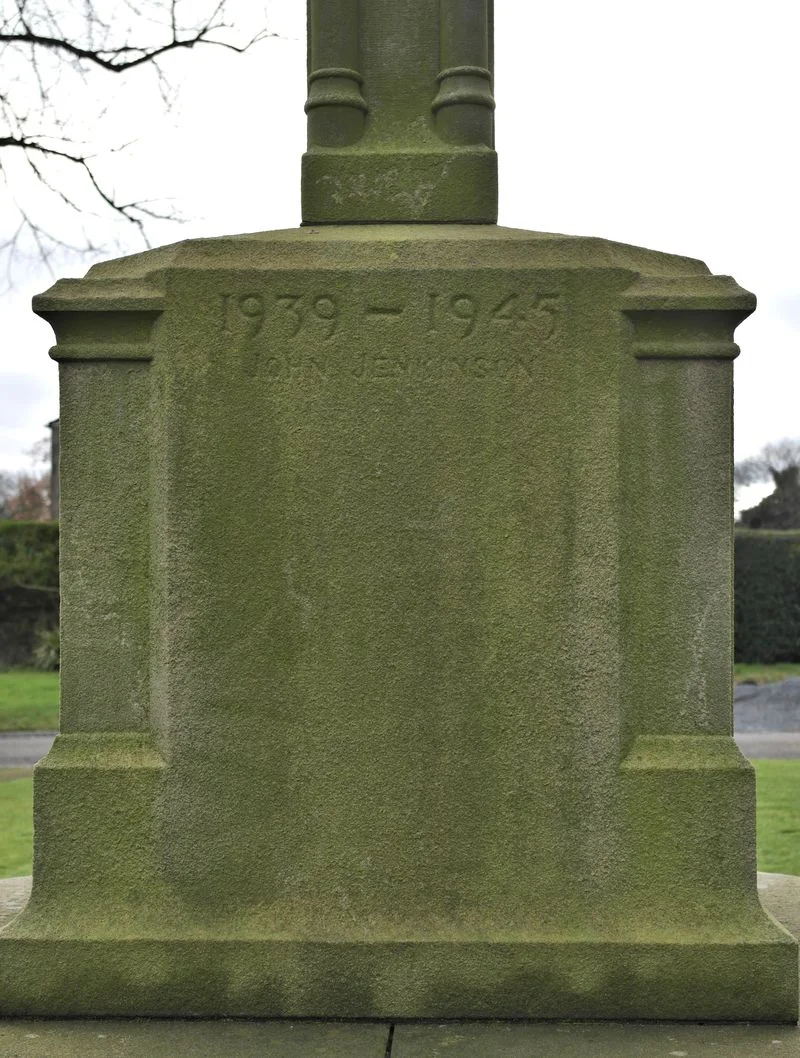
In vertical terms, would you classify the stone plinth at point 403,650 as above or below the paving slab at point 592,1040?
above

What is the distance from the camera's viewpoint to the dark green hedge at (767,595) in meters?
21.2

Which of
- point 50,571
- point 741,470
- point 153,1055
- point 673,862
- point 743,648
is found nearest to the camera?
point 153,1055

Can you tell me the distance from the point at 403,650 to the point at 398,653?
2 cm

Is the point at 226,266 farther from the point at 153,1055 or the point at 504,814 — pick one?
the point at 153,1055

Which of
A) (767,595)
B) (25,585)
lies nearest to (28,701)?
(25,585)

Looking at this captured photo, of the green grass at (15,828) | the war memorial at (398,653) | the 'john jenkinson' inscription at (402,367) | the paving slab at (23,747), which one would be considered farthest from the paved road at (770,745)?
the 'john jenkinson' inscription at (402,367)

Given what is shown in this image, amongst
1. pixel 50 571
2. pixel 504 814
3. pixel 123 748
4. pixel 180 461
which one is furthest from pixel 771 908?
pixel 50 571

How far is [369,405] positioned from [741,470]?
6243 centimetres

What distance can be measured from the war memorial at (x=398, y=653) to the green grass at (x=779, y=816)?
119 inches

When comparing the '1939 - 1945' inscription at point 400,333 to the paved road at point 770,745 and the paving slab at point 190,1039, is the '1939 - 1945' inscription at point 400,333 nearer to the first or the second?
the paving slab at point 190,1039

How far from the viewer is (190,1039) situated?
2.75m

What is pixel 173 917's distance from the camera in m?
2.97

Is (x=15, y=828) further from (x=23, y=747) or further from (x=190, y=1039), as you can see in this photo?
(x=23, y=747)

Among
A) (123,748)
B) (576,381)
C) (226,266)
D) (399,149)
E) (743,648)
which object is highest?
(399,149)
